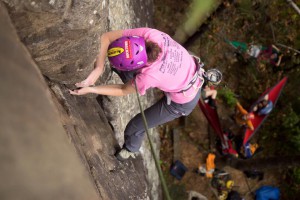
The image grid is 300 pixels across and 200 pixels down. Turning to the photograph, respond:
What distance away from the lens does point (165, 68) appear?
2.50 m

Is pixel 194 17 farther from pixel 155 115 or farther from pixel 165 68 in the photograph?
pixel 165 68

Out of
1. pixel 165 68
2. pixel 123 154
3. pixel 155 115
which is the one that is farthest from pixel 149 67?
pixel 123 154

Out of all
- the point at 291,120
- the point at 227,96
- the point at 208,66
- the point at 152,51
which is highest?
the point at 152,51

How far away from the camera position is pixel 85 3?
208cm

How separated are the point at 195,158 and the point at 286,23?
11.6ft

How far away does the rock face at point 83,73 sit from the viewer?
1.94 metres

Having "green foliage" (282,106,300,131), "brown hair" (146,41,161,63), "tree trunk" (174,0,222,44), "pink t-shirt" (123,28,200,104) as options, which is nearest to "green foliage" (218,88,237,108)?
"green foliage" (282,106,300,131)

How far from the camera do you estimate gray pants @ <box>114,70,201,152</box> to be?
10.0 feet

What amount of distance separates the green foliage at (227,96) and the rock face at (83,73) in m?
3.25

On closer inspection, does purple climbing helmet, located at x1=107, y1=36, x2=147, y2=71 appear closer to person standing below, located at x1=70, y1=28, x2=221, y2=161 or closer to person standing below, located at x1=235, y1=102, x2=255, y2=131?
person standing below, located at x1=70, y1=28, x2=221, y2=161

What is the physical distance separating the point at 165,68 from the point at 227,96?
450 cm

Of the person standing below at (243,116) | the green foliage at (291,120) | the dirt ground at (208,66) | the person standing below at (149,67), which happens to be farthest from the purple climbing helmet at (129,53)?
the green foliage at (291,120)

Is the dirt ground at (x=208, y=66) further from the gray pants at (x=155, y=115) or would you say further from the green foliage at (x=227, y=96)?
the gray pants at (x=155, y=115)

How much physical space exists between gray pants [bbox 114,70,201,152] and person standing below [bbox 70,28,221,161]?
0.01 meters
